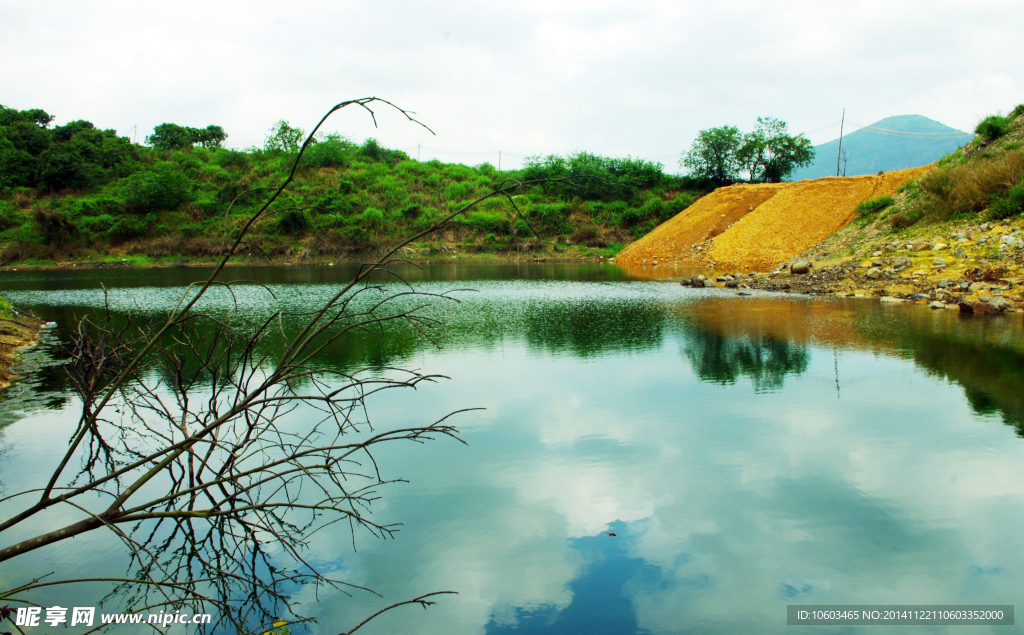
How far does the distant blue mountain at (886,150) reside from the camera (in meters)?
139

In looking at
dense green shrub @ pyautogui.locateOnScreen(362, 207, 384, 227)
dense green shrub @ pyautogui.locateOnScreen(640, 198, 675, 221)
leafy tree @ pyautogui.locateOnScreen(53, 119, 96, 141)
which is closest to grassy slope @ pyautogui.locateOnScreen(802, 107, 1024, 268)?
dense green shrub @ pyautogui.locateOnScreen(640, 198, 675, 221)

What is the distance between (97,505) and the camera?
4.33 meters

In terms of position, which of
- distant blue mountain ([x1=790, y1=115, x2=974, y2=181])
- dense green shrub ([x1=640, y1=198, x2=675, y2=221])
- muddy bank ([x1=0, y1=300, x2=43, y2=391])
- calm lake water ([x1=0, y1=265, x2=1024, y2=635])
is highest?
distant blue mountain ([x1=790, y1=115, x2=974, y2=181])

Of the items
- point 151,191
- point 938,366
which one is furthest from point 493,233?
point 938,366

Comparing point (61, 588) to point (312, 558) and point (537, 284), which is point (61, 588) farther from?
point (537, 284)

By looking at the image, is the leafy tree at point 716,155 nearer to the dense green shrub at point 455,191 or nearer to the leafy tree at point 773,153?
the leafy tree at point 773,153

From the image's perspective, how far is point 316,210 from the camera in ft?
111

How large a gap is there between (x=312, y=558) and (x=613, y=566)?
1.83m

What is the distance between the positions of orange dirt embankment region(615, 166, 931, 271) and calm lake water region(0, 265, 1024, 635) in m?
16.8

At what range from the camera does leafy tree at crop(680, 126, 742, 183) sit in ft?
130

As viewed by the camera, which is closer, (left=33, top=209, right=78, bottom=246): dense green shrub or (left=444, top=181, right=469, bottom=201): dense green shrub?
(left=33, top=209, right=78, bottom=246): dense green shrub

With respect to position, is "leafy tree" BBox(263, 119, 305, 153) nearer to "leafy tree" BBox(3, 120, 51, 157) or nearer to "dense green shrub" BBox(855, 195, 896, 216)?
"leafy tree" BBox(3, 120, 51, 157)

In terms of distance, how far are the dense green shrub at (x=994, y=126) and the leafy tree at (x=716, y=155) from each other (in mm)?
21278

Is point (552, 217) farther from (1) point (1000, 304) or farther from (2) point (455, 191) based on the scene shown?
(1) point (1000, 304)
